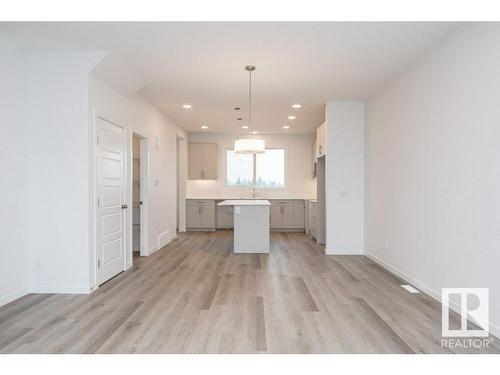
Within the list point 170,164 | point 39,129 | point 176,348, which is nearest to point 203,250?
point 170,164

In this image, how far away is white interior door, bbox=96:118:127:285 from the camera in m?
4.00

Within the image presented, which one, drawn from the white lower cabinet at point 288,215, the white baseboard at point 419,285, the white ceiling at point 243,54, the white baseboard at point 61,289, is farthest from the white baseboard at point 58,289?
the white lower cabinet at point 288,215

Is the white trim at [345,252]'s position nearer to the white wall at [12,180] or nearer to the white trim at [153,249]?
the white trim at [153,249]

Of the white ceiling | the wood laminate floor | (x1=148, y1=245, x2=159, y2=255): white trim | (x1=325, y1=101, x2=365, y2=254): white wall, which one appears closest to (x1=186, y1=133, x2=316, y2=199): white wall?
(x1=148, y1=245, x2=159, y2=255): white trim

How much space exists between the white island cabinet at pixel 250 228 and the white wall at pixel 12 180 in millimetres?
3172

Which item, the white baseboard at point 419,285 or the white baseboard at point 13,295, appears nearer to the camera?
the white baseboard at point 419,285

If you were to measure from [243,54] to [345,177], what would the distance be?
10.0 feet

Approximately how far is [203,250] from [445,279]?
4096 millimetres

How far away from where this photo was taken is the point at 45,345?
245 centimetres

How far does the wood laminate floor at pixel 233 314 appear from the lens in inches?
96.1

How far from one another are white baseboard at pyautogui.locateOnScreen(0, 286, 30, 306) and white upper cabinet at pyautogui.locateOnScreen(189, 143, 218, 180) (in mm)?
5637

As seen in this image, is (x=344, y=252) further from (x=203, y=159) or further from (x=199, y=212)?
(x=203, y=159)

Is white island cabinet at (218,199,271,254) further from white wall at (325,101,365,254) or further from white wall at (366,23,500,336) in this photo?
white wall at (366,23,500,336)

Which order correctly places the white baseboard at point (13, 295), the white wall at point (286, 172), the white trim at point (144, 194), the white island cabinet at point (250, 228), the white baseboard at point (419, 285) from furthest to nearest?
the white wall at point (286, 172) → the white island cabinet at point (250, 228) → the white trim at point (144, 194) → the white baseboard at point (13, 295) → the white baseboard at point (419, 285)
